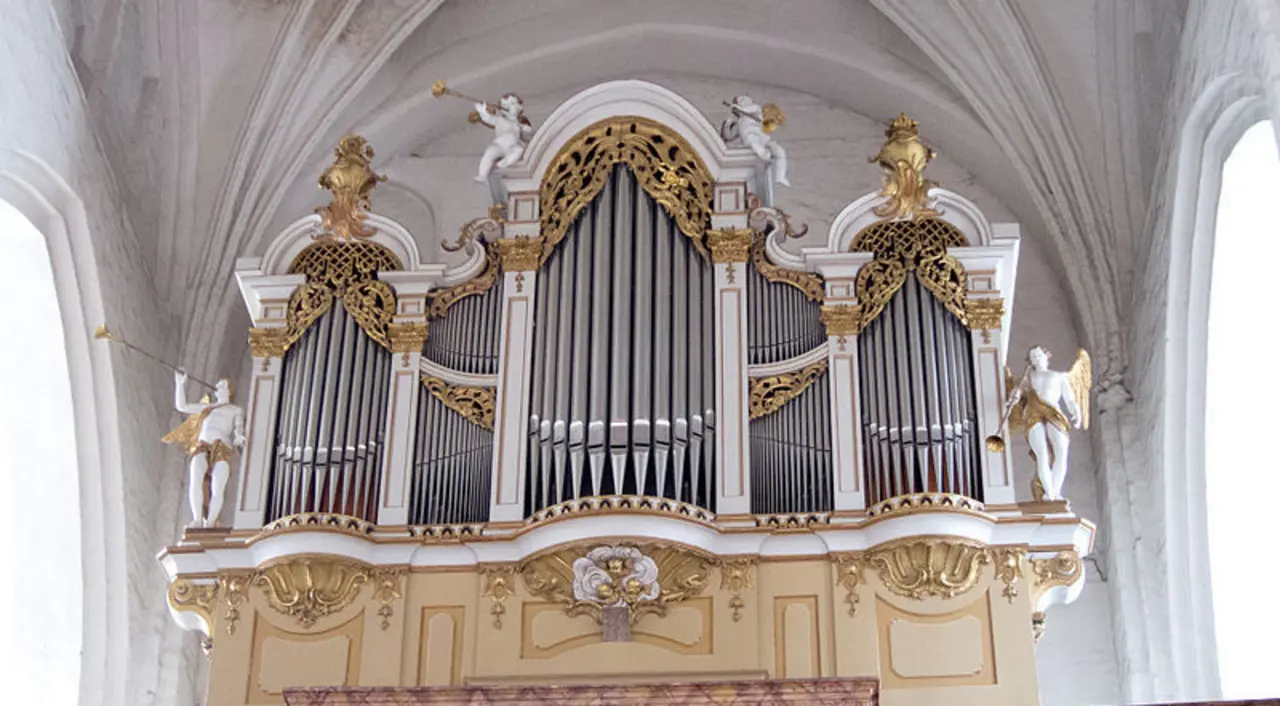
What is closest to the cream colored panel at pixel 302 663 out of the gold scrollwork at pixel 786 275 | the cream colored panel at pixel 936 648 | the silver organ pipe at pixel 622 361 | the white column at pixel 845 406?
the silver organ pipe at pixel 622 361

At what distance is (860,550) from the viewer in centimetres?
1164

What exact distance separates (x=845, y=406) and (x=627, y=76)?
269 inches

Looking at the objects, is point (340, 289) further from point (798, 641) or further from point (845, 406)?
point (798, 641)

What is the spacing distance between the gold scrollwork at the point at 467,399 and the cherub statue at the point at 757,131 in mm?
2476

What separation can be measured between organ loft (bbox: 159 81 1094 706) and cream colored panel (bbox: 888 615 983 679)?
17 millimetres

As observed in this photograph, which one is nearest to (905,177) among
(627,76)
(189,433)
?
(189,433)

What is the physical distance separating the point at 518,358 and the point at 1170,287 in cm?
506

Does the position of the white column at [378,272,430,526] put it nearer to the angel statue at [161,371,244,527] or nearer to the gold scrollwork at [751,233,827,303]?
the angel statue at [161,371,244,527]

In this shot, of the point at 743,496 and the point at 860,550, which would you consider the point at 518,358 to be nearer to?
the point at 743,496

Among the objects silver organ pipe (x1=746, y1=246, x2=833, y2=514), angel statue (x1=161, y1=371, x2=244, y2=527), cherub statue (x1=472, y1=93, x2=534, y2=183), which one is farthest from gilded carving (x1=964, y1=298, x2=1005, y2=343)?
angel statue (x1=161, y1=371, x2=244, y2=527)

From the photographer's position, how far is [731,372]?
40.3 ft

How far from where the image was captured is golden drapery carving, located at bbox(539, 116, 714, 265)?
13078 mm

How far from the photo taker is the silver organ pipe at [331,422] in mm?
12133

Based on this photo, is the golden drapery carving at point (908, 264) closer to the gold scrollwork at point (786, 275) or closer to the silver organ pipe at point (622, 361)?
the gold scrollwork at point (786, 275)
